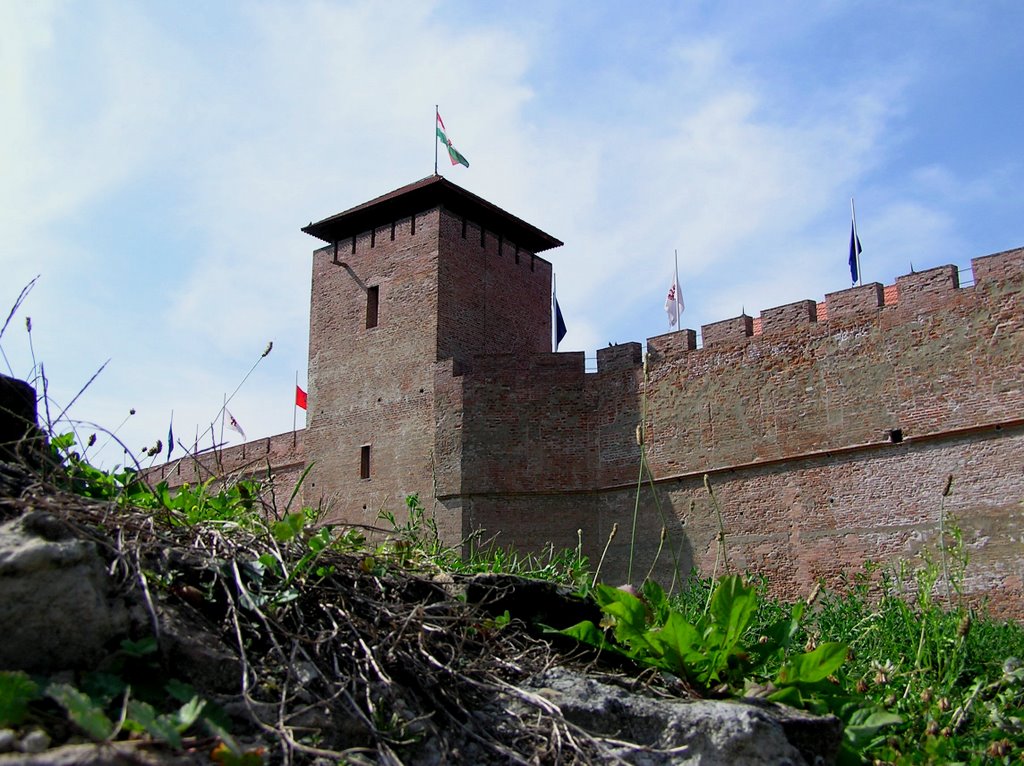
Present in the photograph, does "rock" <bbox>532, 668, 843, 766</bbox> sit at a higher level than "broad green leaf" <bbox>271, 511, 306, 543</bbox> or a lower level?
lower

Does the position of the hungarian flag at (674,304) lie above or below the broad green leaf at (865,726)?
above

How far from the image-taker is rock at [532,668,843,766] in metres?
2.40

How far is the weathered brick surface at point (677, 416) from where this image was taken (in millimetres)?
13164

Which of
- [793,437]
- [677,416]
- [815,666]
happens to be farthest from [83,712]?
[677,416]

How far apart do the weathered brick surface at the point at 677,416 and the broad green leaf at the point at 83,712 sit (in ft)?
37.6

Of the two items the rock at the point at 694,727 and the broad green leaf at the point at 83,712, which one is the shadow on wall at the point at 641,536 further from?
the broad green leaf at the point at 83,712

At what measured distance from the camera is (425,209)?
1858 centimetres

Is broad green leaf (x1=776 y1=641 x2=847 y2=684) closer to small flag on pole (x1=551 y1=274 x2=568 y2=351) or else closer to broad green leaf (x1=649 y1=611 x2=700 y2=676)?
broad green leaf (x1=649 y1=611 x2=700 y2=676)

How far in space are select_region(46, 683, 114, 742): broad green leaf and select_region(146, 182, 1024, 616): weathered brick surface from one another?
11.5 metres

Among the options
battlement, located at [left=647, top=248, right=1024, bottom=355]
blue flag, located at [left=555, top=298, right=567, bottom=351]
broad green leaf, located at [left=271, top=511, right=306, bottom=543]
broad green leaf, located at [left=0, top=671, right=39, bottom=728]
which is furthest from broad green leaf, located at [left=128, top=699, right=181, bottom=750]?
blue flag, located at [left=555, top=298, right=567, bottom=351]

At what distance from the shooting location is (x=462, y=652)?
2.56 m

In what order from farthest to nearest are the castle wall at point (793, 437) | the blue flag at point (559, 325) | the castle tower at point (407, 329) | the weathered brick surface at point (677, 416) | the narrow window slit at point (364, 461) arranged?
1. the blue flag at point (559, 325)
2. the narrow window slit at point (364, 461)
3. the castle tower at point (407, 329)
4. the weathered brick surface at point (677, 416)
5. the castle wall at point (793, 437)

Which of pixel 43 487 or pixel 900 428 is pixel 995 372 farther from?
pixel 43 487

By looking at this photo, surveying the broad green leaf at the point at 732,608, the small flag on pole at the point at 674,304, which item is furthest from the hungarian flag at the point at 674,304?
the broad green leaf at the point at 732,608
